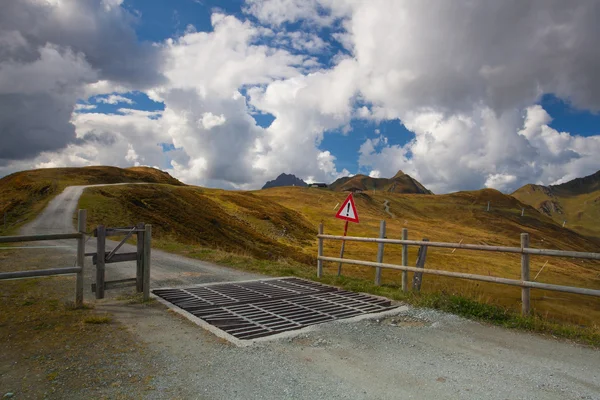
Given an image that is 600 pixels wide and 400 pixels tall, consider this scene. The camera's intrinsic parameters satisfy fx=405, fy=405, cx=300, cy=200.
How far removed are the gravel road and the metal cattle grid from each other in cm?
58

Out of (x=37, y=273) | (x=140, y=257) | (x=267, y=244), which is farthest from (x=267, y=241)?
(x=37, y=273)

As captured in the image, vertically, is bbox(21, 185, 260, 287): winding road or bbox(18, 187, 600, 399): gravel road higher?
bbox(18, 187, 600, 399): gravel road

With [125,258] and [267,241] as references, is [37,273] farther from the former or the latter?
[267,241]

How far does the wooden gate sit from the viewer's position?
845 centimetres

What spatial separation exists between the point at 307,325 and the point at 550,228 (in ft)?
661

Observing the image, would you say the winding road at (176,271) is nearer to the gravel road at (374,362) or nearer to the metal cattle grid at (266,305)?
the metal cattle grid at (266,305)

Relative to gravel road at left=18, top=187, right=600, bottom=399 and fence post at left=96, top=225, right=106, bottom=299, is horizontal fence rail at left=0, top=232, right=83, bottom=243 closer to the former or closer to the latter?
fence post at left=96, top=225, right=106, bottom=299

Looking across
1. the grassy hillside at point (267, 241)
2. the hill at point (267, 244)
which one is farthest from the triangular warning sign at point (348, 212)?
the grassy hillside at point (267, 241)

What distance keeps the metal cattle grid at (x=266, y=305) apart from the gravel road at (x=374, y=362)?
0.58 meters

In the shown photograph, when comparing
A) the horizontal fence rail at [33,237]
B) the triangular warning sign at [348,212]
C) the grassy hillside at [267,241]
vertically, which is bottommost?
the grassy hillside at [267,241]

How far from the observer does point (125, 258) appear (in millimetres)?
8820

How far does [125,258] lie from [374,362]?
231 inches

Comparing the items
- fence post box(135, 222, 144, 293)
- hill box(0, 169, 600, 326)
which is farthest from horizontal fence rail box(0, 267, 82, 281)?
hill box(0, 169, 600, 326)

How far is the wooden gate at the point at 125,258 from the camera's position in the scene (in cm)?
845
